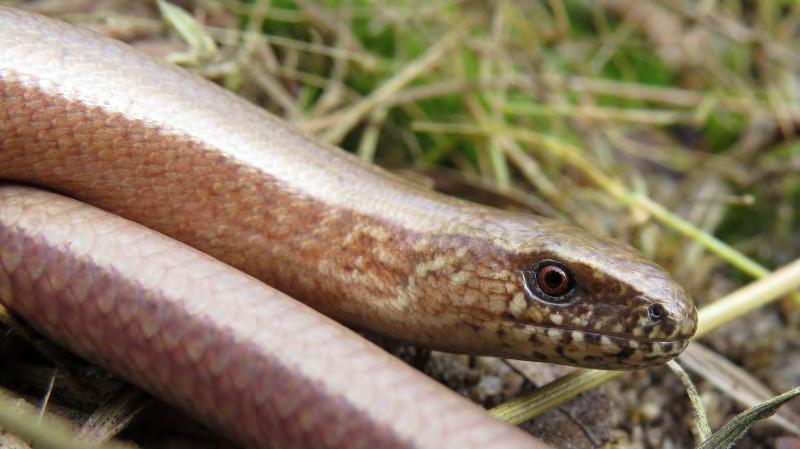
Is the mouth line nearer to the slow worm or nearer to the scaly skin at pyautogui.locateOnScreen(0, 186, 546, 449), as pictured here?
the slow worm

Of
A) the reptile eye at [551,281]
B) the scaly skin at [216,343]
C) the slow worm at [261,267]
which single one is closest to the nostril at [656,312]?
the slow worm at [261,267]

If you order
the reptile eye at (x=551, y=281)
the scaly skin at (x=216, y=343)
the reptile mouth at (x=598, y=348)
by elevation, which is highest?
the reptile eye at (x=551, y=281)

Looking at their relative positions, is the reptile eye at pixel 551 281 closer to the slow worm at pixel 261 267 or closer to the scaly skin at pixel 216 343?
the slow worm at pixel 261 267

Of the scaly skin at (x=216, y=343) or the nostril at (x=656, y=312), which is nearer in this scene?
the scaly skin at (x=216, y=343)

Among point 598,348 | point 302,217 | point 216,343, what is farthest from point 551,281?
point 216,343

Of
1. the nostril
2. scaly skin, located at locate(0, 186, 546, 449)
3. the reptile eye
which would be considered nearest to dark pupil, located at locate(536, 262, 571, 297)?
the reptile eye

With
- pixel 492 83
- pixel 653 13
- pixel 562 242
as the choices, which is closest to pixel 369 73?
pixel 492 83
